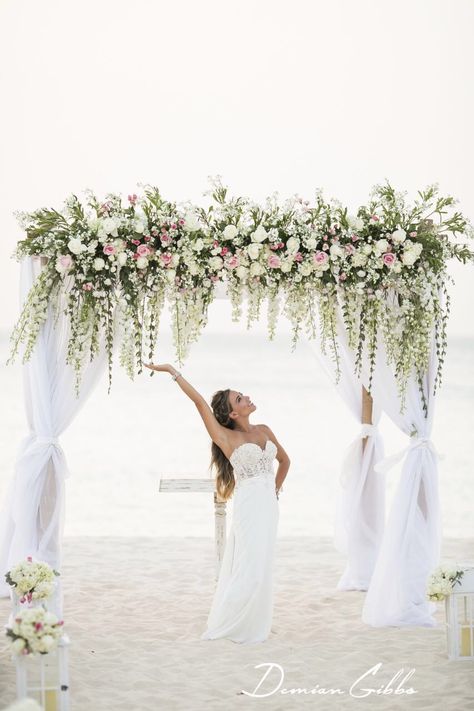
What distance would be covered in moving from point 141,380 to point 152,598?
25.1 m

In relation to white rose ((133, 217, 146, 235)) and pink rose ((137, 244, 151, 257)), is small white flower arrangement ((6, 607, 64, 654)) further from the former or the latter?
white rose ((133, 217, 146, 235))

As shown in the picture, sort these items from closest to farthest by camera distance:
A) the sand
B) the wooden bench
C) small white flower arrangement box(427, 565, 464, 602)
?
the sand → small white flower arrangement box(427, 565, 464, 602) → the wooden bench

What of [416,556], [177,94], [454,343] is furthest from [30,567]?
[454,343]

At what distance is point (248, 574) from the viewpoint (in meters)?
6.01

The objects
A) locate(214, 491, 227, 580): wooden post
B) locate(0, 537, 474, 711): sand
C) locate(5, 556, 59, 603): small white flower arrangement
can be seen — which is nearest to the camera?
locate(0, 537, 474, 711): sand

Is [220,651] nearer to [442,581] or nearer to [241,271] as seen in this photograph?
[442,581]

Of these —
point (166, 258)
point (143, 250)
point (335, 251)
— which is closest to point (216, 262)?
point (166, 258)

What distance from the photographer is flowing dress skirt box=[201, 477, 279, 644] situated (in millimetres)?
6000

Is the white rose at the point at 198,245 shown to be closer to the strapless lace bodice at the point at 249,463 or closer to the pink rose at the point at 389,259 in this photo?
the pink rose at the point at 389,259

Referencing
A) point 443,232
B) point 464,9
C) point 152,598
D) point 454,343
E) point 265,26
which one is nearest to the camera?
point 443,232

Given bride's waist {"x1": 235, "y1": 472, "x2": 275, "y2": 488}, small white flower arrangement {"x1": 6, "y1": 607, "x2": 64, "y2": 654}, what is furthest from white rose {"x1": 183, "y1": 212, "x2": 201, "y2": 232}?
small white flower arrangement {"x1": 6, "y1": 607, "x2": 64, "y2": 654}

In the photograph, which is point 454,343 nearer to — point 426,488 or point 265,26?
point 265,26

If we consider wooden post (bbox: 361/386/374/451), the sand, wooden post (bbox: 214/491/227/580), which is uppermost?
wooden post (bbox: 361/386/374/451)

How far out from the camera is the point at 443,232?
645 cm
